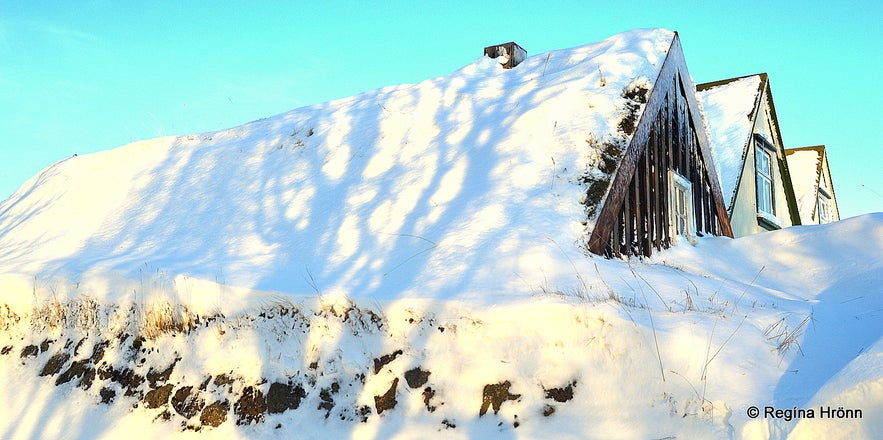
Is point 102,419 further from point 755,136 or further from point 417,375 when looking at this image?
point 755,136

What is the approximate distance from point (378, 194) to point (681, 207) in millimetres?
4936

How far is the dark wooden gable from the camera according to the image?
741 centimetres

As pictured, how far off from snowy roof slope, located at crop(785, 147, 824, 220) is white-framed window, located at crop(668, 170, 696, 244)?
11.0 meters

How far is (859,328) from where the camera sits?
16.4 ft

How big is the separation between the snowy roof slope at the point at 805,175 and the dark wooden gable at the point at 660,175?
9.51 metres

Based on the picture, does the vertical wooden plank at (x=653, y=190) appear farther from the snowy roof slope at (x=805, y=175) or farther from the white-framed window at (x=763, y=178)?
the snowy roof slope at (x=805, y=175)

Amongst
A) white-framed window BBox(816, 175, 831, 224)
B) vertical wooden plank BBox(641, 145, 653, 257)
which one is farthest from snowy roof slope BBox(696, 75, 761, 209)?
white-framed window BBox(816, 175, 831, 224)

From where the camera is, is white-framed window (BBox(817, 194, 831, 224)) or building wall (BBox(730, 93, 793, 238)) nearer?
building wall (BBox(730, 93, 793, 238))

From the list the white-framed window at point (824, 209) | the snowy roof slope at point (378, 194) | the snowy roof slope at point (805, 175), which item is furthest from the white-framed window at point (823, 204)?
the snowy roof slope at point (378, 194)

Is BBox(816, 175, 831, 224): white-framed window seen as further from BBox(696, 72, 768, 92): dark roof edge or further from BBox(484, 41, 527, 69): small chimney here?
BBox(484, 41, 527, 69): small chimney

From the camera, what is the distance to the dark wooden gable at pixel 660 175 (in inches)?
292

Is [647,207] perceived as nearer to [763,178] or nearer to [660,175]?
[660,175]

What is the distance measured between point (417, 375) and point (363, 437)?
57 centimetres

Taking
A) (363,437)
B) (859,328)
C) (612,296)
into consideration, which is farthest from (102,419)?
(859,328)
